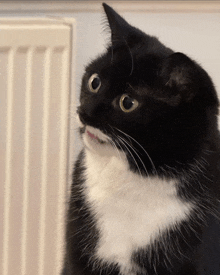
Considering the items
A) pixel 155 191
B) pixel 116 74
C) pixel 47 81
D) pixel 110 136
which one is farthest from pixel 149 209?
pixel 47 81

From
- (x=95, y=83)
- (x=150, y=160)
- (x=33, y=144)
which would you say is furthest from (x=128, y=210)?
(x=33, y=144)

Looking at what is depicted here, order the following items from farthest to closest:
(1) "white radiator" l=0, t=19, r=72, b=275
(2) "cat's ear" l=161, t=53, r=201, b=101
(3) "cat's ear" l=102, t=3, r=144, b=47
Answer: (1) "white radiator" l=0, t=19, r=72, b=275 → (3) "cat's ear" l=102, t=3, r=144, b=47 → (2) "cat's ear" l=161, t=53, r=201, b=101

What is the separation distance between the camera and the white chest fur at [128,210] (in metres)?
0.78

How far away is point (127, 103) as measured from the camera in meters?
0.76

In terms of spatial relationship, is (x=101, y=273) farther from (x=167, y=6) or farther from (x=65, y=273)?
(x=167, y=6)

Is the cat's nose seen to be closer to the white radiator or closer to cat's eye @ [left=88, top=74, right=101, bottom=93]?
cat's eye @ [left=88, top=74, right=101, bottom=93]

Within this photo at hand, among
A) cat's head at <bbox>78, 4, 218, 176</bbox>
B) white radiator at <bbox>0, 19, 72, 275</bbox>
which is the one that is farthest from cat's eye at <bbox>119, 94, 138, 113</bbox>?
white radiator at <bbox>0, 19, 72, 275</bbox>

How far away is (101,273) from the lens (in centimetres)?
82

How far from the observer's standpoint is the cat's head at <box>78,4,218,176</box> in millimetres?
748

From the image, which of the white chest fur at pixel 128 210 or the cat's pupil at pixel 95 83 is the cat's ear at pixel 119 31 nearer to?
the cat's pupil at pixel 95 83

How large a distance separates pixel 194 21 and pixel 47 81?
1.20 ft

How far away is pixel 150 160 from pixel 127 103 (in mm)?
111

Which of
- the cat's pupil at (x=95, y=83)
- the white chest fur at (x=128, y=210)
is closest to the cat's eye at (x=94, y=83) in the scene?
the cat's pupil at (x=95, y=83)

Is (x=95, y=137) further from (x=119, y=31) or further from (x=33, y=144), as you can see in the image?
(x=33, y=144)
